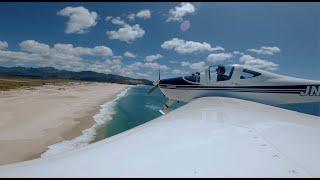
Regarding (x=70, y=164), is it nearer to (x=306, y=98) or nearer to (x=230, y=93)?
(x=230, y=93)

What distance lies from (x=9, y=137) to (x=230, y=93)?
59.6 ft

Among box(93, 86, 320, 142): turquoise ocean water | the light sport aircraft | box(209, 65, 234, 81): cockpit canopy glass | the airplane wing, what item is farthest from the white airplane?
box(93, 86, 320, 142): turquoise ocean water

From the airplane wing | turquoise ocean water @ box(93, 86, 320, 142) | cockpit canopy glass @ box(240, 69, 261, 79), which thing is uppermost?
cockpit canopy glass @ box(240, 69, 261, 79)

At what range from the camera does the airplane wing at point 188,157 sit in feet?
6.45

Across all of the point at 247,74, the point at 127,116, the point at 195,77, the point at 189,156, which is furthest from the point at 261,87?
the point at 127,116

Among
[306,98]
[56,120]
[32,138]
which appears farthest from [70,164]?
[56,120]

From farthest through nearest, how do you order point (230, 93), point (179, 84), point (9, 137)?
point (9, 137) < point (179, 84) < point (230, 93)

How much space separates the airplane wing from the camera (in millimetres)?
1966

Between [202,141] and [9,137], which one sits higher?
[202,141]

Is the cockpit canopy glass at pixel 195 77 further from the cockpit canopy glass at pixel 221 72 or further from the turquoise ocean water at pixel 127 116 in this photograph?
the turquoise ocean water at pixel 127 116

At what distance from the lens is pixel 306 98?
919cm

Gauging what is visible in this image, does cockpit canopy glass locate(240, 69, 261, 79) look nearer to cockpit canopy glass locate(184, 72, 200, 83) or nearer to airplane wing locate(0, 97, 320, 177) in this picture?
Result: cockpit canopy glass locate(184, 72, 200, 83)

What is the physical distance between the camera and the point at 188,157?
2277 mm

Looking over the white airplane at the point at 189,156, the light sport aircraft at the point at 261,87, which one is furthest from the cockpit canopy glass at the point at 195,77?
the white airplane at the point at 189,156
